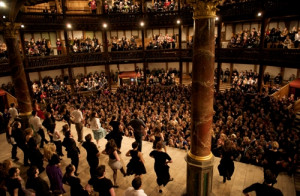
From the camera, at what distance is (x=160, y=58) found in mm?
18031

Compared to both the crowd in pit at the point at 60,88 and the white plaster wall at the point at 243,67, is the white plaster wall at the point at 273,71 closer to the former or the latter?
the white plaster wall at the point at 243,67

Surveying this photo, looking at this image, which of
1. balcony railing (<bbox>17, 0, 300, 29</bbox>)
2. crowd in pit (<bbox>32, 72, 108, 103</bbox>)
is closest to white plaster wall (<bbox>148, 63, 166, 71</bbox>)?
balcony railing (<bbox>17, 0, 300, 29</bbox>)

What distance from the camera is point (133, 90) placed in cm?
1512

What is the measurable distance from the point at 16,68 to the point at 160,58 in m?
11.9

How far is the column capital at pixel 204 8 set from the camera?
4005 millimetres

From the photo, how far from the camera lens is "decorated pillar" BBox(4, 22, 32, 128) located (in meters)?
7.92

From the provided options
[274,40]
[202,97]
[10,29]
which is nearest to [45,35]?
[10,29]

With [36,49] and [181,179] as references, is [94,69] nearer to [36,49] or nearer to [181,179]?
[36,49]

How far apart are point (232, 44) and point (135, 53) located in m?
7.92

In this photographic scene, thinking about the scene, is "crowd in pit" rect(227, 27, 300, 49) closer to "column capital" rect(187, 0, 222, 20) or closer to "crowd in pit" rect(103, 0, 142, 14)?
"crowd in pit" rect(103, 0, 142, 14)

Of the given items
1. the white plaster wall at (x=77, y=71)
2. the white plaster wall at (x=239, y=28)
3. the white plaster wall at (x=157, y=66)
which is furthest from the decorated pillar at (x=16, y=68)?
the white plaster wall at (x=239, y=28)

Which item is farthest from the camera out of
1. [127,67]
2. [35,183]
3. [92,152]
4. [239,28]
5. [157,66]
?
[157,66]

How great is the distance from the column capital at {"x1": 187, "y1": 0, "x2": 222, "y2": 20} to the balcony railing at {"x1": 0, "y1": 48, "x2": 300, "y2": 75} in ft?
32.4

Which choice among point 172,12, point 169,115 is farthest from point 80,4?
point 169,115
